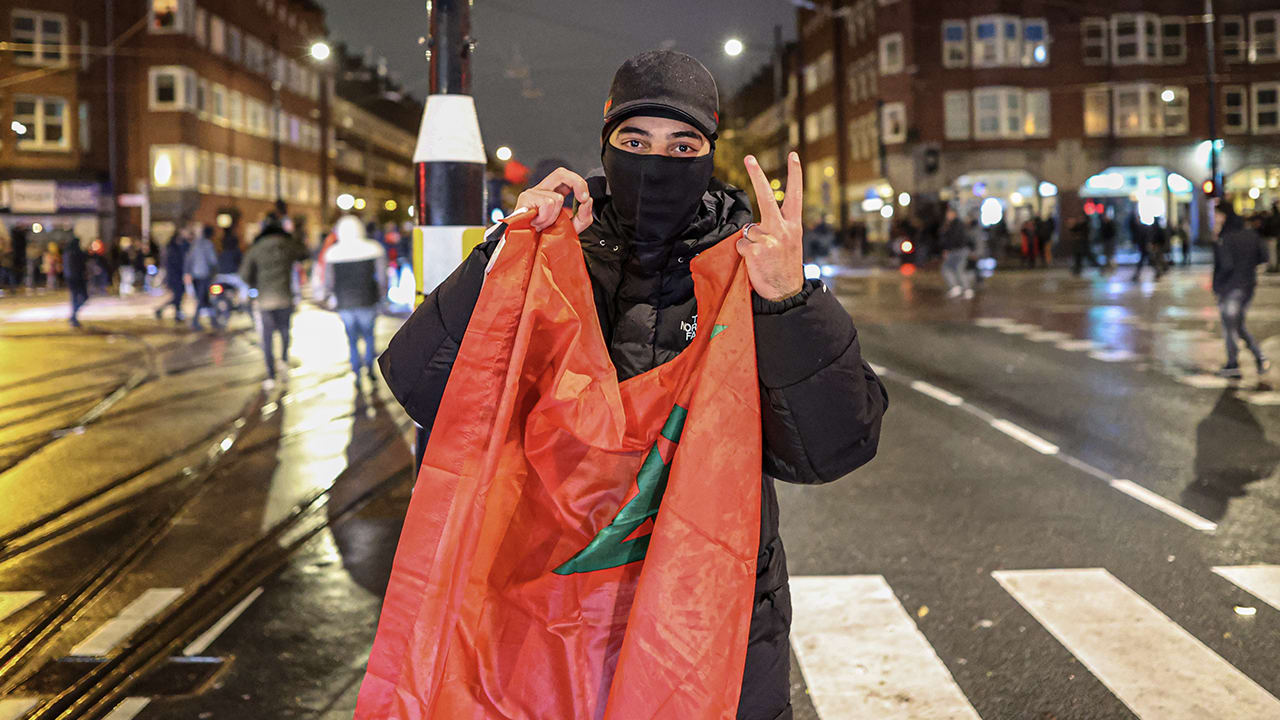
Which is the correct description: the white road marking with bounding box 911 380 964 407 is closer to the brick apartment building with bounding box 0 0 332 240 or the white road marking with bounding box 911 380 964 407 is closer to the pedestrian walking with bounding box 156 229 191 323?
the pedestrian walking with bounding box 156 229 191 323

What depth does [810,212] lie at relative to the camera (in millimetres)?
77812

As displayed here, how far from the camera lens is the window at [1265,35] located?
173 feet

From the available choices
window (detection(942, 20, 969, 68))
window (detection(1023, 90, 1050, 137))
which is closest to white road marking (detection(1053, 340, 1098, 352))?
window (detection(942, 20, 969, 68))

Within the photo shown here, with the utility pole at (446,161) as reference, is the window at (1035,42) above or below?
above

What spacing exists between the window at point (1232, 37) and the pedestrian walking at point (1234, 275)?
148ft

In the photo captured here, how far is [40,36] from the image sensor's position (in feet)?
166

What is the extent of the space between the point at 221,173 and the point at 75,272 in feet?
120

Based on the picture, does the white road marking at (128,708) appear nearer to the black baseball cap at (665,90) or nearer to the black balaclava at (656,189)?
the black balaclava at (656,189)

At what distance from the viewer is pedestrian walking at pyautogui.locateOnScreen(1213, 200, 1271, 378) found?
43.2 ft

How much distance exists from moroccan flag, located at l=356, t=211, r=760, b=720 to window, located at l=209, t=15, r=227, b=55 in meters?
60.1

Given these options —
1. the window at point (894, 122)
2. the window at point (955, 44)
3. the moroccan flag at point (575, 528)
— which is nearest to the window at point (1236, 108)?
the window at point (955, 44)

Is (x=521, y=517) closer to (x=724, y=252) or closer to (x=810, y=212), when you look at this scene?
(x=724, y=252)

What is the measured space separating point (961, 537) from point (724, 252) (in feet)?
16.0

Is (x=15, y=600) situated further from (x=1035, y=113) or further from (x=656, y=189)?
(x=1035, y=113)
